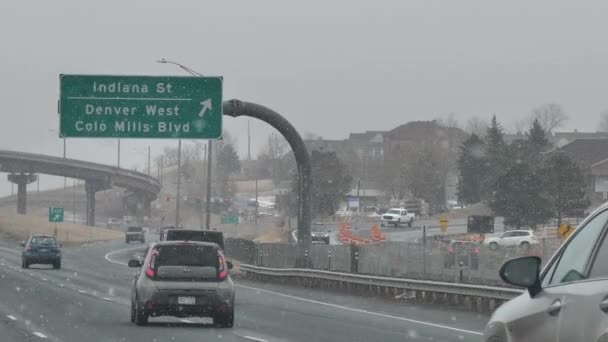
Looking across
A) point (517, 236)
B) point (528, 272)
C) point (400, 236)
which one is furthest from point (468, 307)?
point (400, 236)

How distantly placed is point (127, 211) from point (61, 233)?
39411mm

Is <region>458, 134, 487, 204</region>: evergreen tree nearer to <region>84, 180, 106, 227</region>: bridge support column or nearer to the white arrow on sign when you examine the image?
<region>84, 180, 106, 227</region>: bridge support column

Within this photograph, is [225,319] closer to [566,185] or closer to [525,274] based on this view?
[525,274]

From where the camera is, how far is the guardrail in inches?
1109

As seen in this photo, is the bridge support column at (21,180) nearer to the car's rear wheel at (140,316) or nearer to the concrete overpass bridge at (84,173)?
the concrete overpass bridge at (84,173)

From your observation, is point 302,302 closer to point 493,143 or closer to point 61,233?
point 493,143

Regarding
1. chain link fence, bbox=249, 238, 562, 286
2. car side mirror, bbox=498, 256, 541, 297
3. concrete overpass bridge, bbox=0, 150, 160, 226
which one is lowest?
chain link fence, bbox=249, 238, 562, 286

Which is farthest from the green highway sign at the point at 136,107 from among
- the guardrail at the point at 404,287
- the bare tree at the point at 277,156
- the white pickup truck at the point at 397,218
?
the bare tree at the point at 277,156

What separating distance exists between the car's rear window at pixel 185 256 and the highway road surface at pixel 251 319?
1.21 m

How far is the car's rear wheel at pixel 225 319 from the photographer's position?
22250 millimetres

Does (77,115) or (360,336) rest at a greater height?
(77,115)

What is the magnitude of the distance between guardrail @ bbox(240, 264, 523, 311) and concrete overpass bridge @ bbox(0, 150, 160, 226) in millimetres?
55816

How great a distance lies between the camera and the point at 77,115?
37406 millimetres

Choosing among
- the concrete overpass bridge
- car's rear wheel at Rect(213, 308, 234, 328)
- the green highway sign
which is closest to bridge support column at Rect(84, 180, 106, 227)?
the concrete overpass bridge
